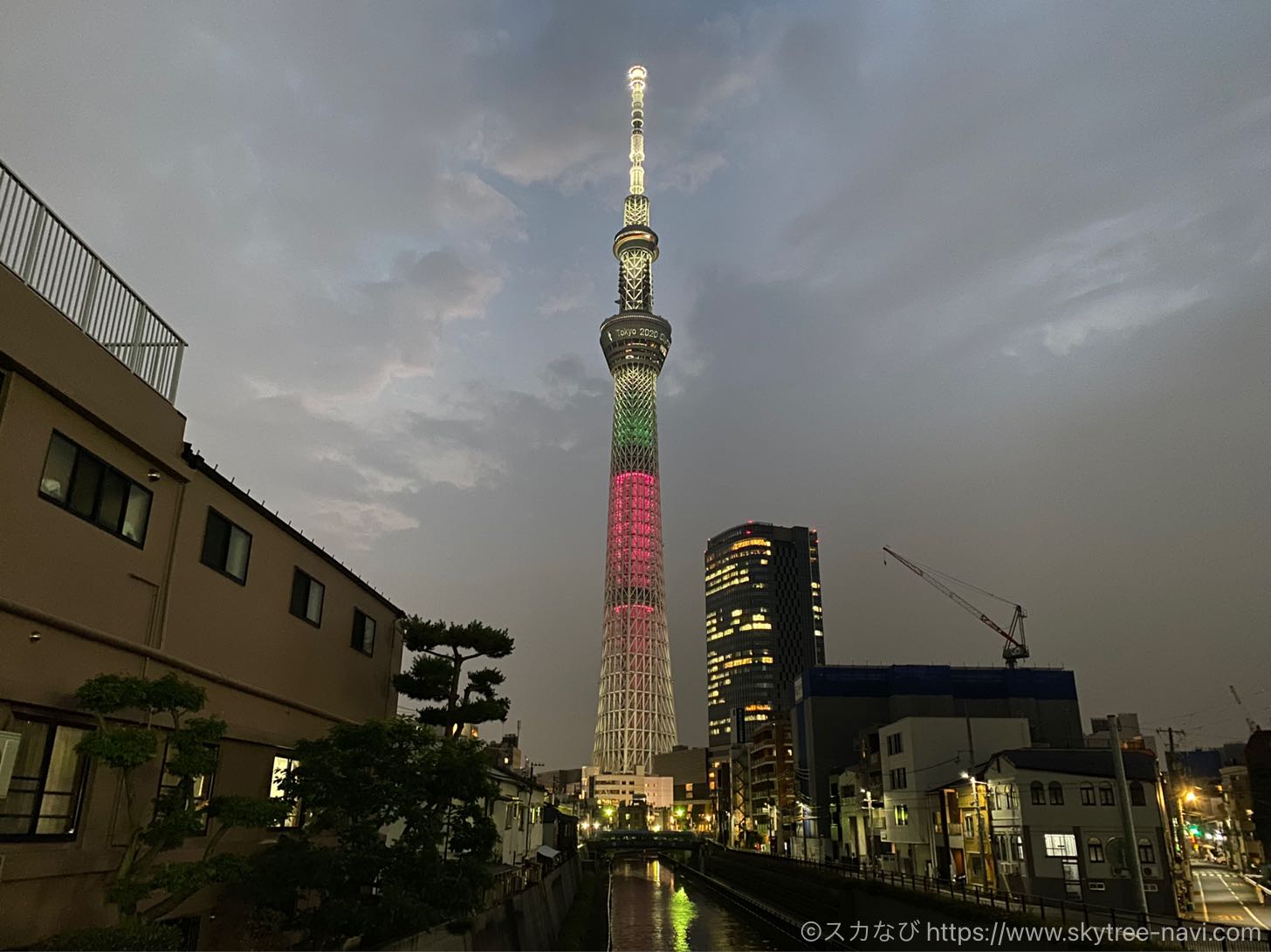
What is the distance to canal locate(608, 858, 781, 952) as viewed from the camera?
136 ft

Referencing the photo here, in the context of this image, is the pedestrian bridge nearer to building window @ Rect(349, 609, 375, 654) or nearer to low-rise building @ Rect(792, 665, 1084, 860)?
low-rise building @ Rect(792, 665, 1084, 860)

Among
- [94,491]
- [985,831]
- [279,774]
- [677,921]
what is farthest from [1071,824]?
[94,491]

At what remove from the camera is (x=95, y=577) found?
11961mm

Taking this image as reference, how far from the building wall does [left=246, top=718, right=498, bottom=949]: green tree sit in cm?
143

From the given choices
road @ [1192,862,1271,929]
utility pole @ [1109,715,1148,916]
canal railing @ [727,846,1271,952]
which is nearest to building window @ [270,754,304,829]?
canal railing @ [727,846,1271,952]

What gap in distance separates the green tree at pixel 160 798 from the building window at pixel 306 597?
22.0 feet

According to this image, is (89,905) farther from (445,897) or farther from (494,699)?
(494,699)

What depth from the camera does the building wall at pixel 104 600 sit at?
411 inches

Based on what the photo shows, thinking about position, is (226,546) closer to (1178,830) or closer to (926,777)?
(1178,830)

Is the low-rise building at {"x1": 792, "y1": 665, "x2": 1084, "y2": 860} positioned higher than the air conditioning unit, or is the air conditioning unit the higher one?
the low-rise building at {"x1": 792, "y1": 665, "x2": 1084, "y2": 860}

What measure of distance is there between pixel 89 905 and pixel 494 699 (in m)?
20.5

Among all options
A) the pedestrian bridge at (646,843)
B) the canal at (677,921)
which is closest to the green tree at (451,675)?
the canal at (677,921)

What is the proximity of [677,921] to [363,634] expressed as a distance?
36073 mm

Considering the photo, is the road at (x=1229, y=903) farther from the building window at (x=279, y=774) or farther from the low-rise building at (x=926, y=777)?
the building window at (x=279, y=774)
